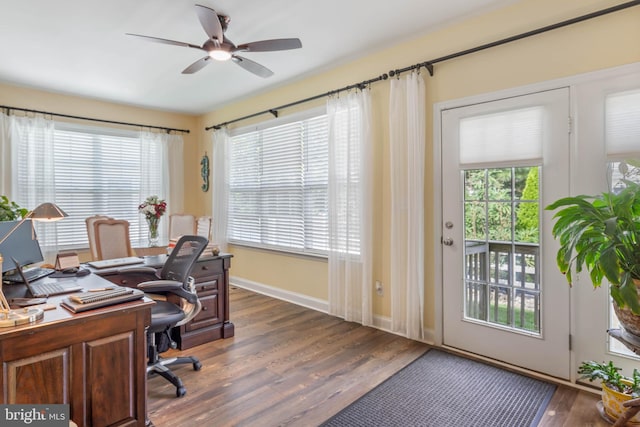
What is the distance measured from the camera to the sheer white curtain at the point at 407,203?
310 centimetres

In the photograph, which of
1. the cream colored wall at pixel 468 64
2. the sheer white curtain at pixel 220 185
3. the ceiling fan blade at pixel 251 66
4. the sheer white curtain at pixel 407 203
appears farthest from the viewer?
the sheer white curtain at pixel 220 185

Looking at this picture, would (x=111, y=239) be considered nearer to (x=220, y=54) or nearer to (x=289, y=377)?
(x=220, y=54)

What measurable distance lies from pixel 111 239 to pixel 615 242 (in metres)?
4.57

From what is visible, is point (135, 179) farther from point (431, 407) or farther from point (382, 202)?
point (431, 407)

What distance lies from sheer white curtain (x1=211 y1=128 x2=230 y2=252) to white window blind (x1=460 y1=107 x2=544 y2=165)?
3.68 meters

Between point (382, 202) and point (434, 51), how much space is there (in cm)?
146

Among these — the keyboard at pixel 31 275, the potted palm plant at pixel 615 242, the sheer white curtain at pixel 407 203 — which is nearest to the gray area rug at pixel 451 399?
the sheer white curtain at pixel 407 203

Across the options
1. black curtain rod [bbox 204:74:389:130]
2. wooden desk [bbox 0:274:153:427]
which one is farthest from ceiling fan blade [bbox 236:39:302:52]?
wooden desk [bbox 0:274:153:427]

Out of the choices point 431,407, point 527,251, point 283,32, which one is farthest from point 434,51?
point 431,407

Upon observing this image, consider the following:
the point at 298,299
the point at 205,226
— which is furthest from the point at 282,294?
the point at 205,226

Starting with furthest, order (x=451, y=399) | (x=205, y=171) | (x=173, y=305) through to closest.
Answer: (x=205, y=171) < (x=173, y=305) < (x=451, y=399)

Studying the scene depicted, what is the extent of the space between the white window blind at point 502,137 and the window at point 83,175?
4.73 meters

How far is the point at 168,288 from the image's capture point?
2.43 meters

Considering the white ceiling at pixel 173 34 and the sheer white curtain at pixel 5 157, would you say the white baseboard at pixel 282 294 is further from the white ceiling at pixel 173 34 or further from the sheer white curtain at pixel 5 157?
the sheer white curtain at pixel 5 157
